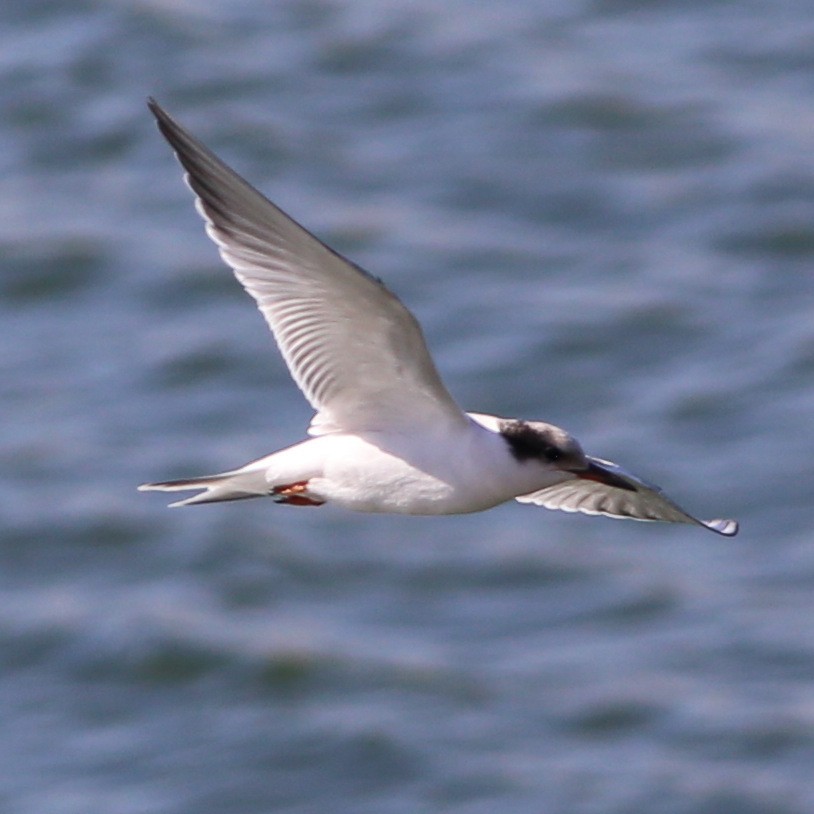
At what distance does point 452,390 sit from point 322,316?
879cm

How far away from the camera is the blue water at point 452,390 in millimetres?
15266

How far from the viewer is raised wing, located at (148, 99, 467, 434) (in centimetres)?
756

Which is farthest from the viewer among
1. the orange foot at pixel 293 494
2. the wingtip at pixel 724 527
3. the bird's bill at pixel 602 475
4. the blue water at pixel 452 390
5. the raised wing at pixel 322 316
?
the blue water at pixel 452 390

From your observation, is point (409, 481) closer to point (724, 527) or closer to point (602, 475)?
point (602, 475)

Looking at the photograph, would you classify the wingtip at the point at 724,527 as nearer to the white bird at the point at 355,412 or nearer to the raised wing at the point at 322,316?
the white bird at the point at 355,412

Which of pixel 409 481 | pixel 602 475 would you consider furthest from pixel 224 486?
pixel 602 475

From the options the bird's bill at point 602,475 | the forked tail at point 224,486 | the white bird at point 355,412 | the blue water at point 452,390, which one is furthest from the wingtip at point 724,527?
the blue water at point 452,390

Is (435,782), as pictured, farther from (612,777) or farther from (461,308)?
(461,308)

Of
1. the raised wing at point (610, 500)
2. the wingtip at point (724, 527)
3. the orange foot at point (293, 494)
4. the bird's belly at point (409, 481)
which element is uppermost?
the raised wing at point (610, 500)

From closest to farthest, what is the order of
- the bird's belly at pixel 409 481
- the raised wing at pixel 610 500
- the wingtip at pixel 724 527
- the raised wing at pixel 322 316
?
1. the raised wing at pixel 322 316
2. the bird's belly at pixel 409 481
3. the wingtip at pixel 724 527
4. the raised wing at pixel 610 500

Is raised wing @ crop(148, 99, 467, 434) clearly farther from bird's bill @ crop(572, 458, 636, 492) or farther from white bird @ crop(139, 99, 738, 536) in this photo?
bird's bill @ crop(572, 458, 636, 492)

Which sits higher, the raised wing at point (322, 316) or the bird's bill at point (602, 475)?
the raised wing at point (322, 316)

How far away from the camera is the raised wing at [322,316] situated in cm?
756

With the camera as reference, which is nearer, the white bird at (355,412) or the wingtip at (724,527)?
the white bird at (355,412)
